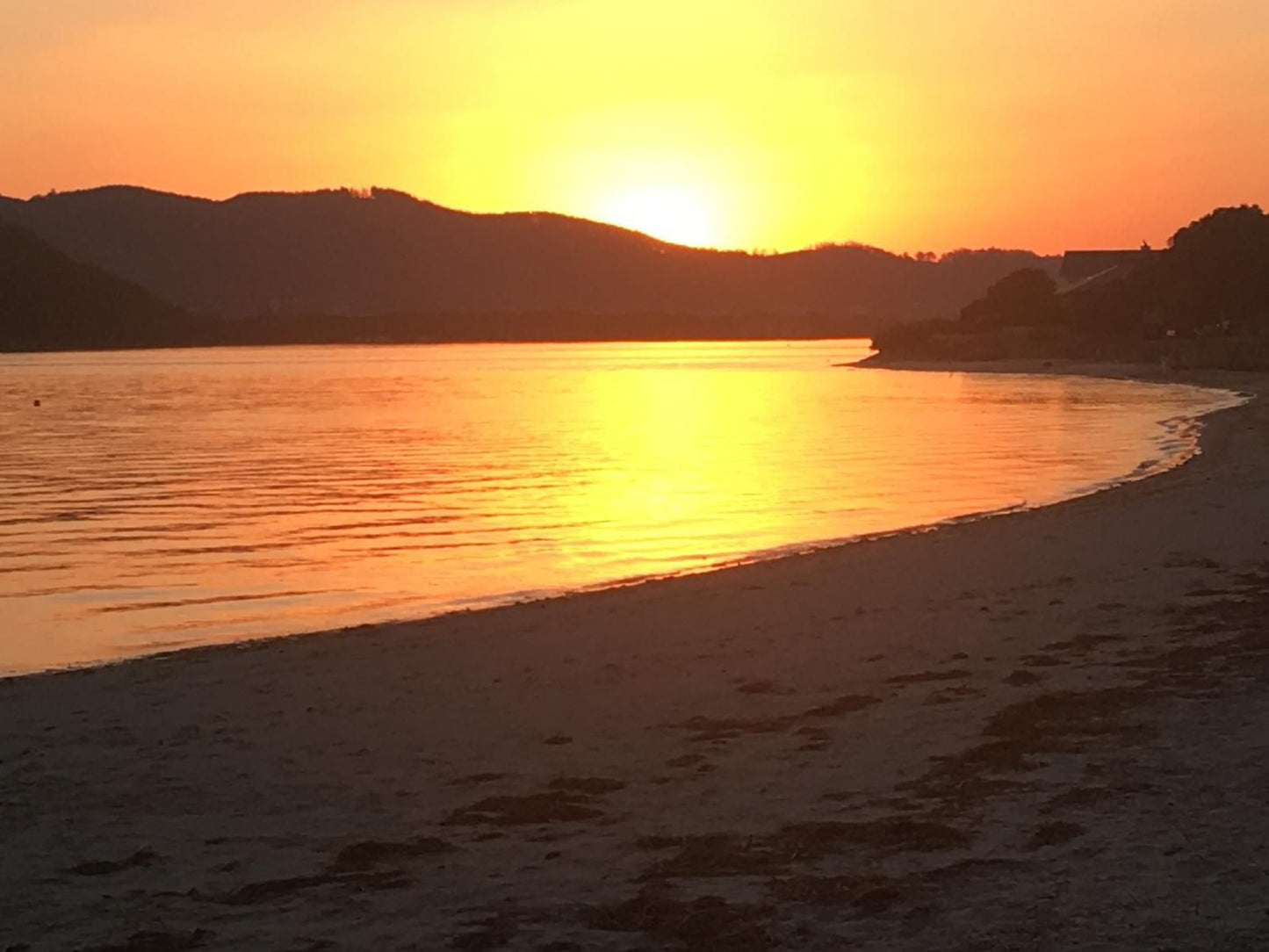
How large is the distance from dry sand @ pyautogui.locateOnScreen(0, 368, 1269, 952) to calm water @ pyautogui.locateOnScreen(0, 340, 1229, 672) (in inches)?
152

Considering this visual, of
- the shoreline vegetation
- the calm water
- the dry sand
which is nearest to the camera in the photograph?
the dry sand

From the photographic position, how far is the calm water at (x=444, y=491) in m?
16.8

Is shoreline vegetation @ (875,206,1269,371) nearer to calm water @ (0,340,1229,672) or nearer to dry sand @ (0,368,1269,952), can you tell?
calm water @ (0,340,1229,672)

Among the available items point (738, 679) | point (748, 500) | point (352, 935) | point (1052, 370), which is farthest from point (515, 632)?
point (1052, 370)

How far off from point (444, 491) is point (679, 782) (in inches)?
883

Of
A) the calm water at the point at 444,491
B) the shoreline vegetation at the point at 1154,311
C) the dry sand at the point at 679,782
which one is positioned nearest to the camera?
the dry sand at the point at 679,782

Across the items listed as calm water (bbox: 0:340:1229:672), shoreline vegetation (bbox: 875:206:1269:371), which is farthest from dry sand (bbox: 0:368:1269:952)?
shoreline vegetation (bbox: 875:206:1269:371)

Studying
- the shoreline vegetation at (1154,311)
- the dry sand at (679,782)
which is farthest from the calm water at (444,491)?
the shoreline vegetation at (1154,311)

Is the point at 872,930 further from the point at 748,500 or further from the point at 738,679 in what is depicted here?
the point at 748,500

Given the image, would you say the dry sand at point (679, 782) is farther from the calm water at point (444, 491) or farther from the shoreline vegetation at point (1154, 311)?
the shoreline vegetation at point (1154, 311)

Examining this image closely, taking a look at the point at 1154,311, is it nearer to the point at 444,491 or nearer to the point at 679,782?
the point at 444,491

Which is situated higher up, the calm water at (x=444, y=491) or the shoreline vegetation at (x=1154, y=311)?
the shoreline vegetation at (x=1154, y=311)

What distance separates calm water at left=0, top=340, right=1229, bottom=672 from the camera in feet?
55.3

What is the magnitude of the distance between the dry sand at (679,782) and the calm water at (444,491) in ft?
12.6
